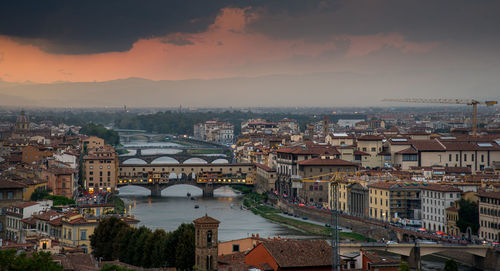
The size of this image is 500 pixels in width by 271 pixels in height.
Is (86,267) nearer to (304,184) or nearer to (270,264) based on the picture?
(270,264)

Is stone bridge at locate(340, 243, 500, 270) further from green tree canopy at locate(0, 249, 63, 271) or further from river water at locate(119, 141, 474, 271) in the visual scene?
green tree canopy at locate(0, 249, 63, 271)

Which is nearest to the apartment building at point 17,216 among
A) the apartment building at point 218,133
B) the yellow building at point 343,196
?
the yellow building at point 343,196

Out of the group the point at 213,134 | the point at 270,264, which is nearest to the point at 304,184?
the point at 270,264

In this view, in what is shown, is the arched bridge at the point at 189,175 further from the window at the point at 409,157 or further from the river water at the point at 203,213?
the window at the point at 409,157

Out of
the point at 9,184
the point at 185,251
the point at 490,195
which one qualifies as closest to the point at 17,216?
the point at 9,184

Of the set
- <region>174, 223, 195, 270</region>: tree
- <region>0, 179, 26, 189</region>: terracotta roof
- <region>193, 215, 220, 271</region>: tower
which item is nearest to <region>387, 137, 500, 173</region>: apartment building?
<region>0, 179, 26, 189</region>: terracotta roof

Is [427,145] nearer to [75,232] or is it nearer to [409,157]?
[409,157]
